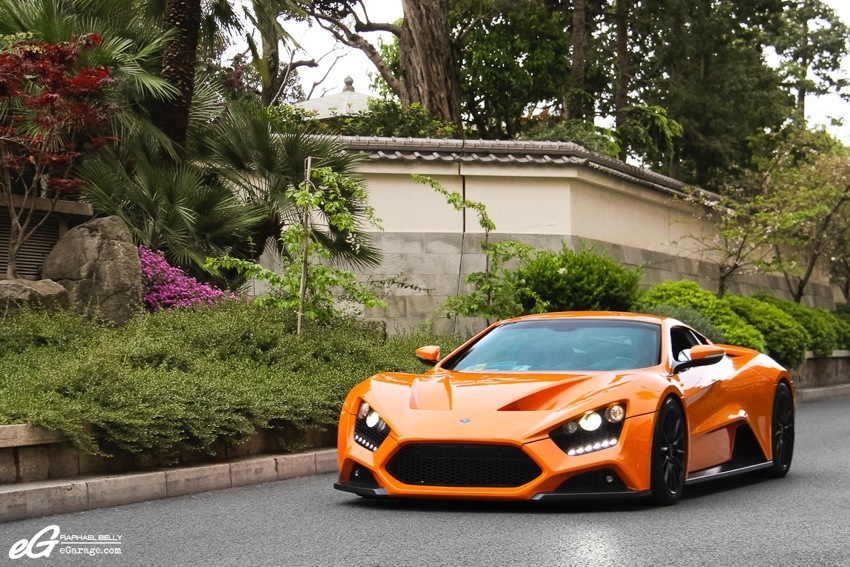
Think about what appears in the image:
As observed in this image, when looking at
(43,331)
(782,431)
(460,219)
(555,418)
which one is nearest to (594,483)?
(555,418)

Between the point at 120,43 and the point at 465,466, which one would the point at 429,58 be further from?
the point at 465,466

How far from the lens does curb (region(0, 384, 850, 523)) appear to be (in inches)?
311

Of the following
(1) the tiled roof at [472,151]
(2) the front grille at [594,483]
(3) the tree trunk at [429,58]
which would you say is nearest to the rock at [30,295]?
(2) the front grille at [594,483]

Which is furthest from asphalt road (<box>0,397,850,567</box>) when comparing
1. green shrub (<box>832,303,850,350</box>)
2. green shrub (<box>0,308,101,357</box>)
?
green shrub (<box>832,303,850,350</box>)

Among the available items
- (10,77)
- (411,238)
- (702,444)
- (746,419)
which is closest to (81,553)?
(702,444)

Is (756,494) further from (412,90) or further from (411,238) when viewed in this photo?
(412,90)

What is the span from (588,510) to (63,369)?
14.6 feet

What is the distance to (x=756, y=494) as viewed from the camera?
8.92m

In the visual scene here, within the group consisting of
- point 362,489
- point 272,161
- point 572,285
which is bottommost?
point 362,489

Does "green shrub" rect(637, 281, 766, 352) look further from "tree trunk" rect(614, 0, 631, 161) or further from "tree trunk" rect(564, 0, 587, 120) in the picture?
"tree trunk" rect(614, 0, 631, 161)

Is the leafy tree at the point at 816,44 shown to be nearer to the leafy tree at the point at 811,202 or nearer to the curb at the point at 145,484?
the leafy tree at the point at 811,202

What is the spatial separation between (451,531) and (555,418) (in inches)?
40.4

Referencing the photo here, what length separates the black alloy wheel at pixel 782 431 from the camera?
9977 mm

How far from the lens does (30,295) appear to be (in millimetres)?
13359
